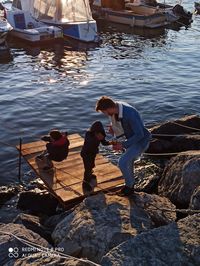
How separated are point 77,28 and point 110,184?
2428 cm

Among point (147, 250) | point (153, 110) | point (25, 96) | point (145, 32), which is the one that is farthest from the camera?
point (145, 32)

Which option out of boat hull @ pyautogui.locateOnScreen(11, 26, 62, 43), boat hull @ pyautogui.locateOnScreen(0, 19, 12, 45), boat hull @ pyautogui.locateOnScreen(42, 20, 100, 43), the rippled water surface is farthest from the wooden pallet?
boat hull @ pyautogui.locateOnScreen(42, 20, 100, 43)

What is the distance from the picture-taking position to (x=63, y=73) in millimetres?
25859

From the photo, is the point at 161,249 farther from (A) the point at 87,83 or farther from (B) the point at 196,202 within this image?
(A) the point at 87,83

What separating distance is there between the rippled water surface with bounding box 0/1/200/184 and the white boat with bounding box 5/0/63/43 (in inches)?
34.6

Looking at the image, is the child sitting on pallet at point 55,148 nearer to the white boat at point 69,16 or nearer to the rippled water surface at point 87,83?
the rippled water surface at point 87,83

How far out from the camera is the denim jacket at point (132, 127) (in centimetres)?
842

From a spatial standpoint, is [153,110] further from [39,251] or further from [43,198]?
[39,251]

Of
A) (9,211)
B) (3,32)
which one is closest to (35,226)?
(9,211)

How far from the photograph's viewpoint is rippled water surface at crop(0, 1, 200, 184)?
18609 millimetres

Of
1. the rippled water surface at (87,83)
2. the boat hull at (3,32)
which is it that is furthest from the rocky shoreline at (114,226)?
the boat hull at (3,32)

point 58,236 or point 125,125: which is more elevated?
point 125,125

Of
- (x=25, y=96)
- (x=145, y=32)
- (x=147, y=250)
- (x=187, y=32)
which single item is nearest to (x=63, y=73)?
(x=25, y=96)

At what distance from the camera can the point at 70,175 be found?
37.4ft
